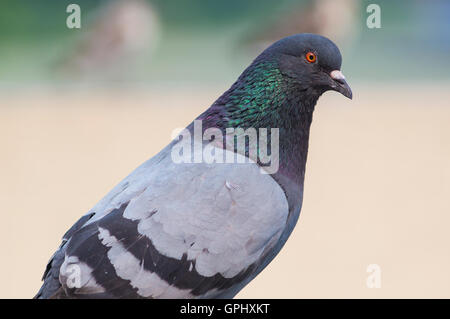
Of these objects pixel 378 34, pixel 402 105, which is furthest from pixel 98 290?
pixel 378 34

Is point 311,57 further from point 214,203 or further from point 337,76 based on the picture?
point 214,203

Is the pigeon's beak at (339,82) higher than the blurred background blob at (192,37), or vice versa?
the blurred background blob at (192,37)

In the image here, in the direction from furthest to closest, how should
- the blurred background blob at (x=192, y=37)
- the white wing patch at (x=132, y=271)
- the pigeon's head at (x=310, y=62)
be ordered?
1. the blurred background blob at (x=192, y=37)
2. the pigeon's head at (x=310, y=62)
3. the white wing patch at (x=132, y=271)

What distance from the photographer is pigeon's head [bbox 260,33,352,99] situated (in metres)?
3.59

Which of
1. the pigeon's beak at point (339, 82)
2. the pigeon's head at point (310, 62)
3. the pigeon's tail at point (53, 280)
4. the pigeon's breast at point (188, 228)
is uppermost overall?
the pigeon's head at point (310, 62)

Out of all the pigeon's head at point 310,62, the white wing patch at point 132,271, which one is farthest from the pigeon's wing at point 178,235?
the pigeon's head at point 310,62

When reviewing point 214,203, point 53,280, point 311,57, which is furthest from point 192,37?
point 53,280

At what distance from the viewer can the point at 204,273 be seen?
3.26m

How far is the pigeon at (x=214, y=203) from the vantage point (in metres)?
3.19

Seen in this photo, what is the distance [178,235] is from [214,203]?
24 centimetres

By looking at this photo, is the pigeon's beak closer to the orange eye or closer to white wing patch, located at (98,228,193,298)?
the orange eye

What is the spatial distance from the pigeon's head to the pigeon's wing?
582 millimetres

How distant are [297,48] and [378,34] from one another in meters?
16.2

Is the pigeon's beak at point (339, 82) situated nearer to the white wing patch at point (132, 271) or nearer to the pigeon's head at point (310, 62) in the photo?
the pigeon's head at point (310, 62)
